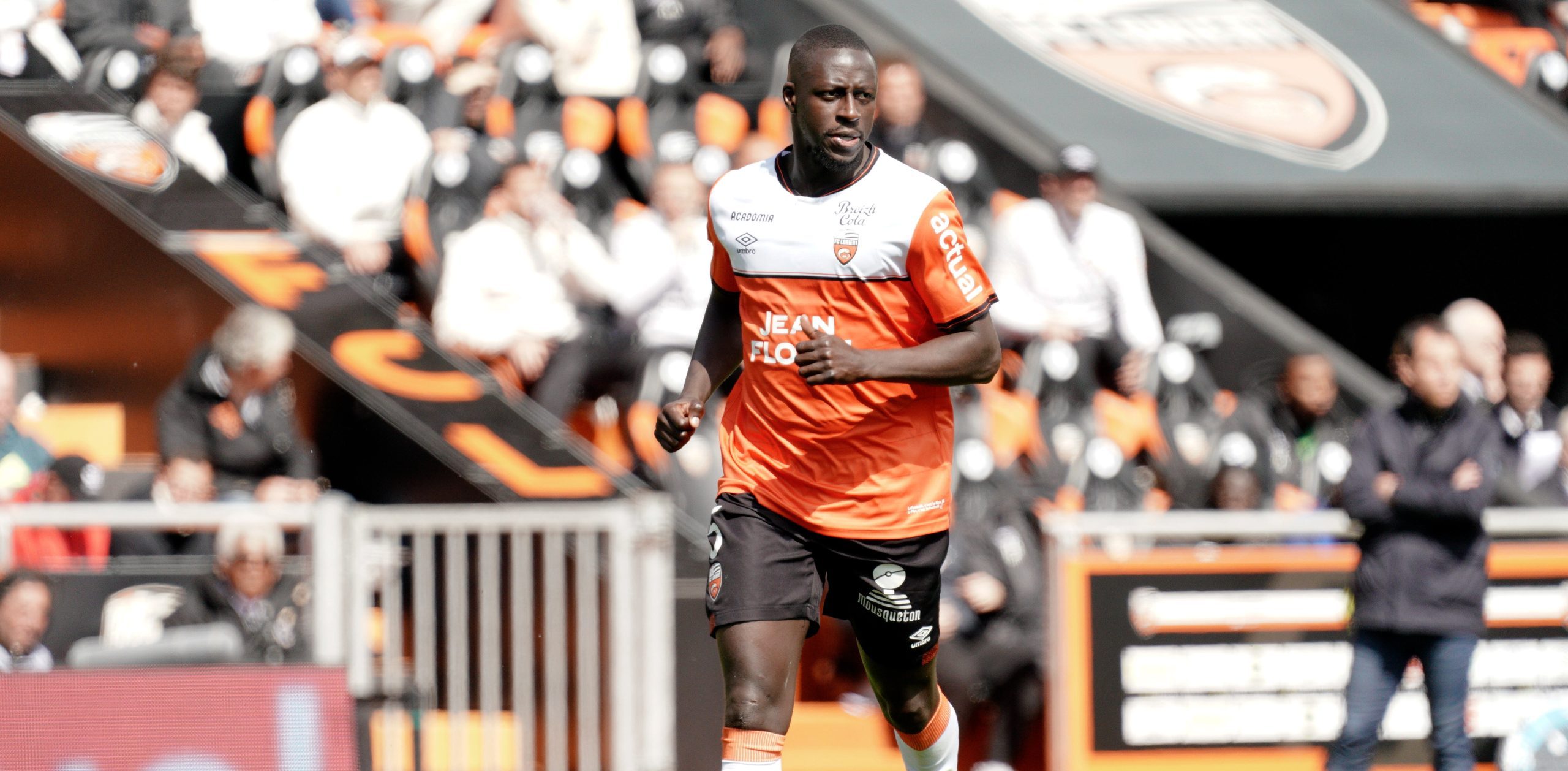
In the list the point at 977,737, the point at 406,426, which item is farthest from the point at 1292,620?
the point at 406,426

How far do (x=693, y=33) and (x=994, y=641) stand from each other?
5305 millimetres

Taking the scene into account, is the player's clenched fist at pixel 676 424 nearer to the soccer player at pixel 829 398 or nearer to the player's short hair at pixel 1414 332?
the soccer player at pixel 829 398

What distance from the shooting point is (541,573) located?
775cm

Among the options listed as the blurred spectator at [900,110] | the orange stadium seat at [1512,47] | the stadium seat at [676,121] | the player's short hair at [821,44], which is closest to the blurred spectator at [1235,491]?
the blurred spectator at [900,110]

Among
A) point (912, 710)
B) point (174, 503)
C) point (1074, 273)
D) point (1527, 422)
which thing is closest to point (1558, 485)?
point (1527, 422)

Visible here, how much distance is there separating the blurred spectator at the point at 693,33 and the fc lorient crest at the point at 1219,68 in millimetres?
2735

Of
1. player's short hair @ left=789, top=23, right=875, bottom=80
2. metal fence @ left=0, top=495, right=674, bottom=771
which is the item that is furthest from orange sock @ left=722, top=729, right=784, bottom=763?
metal fence @ left=0, top=495, right=674, bottom=771

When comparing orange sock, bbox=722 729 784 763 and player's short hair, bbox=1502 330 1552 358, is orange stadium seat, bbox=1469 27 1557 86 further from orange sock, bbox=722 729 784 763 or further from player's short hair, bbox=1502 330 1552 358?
orange sock, bbox=722 729 784 763

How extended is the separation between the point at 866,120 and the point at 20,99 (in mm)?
6089

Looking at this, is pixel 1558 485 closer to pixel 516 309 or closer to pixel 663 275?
pixel 663 275

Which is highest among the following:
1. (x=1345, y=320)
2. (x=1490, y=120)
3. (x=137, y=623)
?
(x=1490, y=120)

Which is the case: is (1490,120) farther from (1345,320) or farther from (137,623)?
(137,623)

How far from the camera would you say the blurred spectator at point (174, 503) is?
Answer: 7543 mm

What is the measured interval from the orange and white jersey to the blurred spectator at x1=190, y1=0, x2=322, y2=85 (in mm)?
6808
